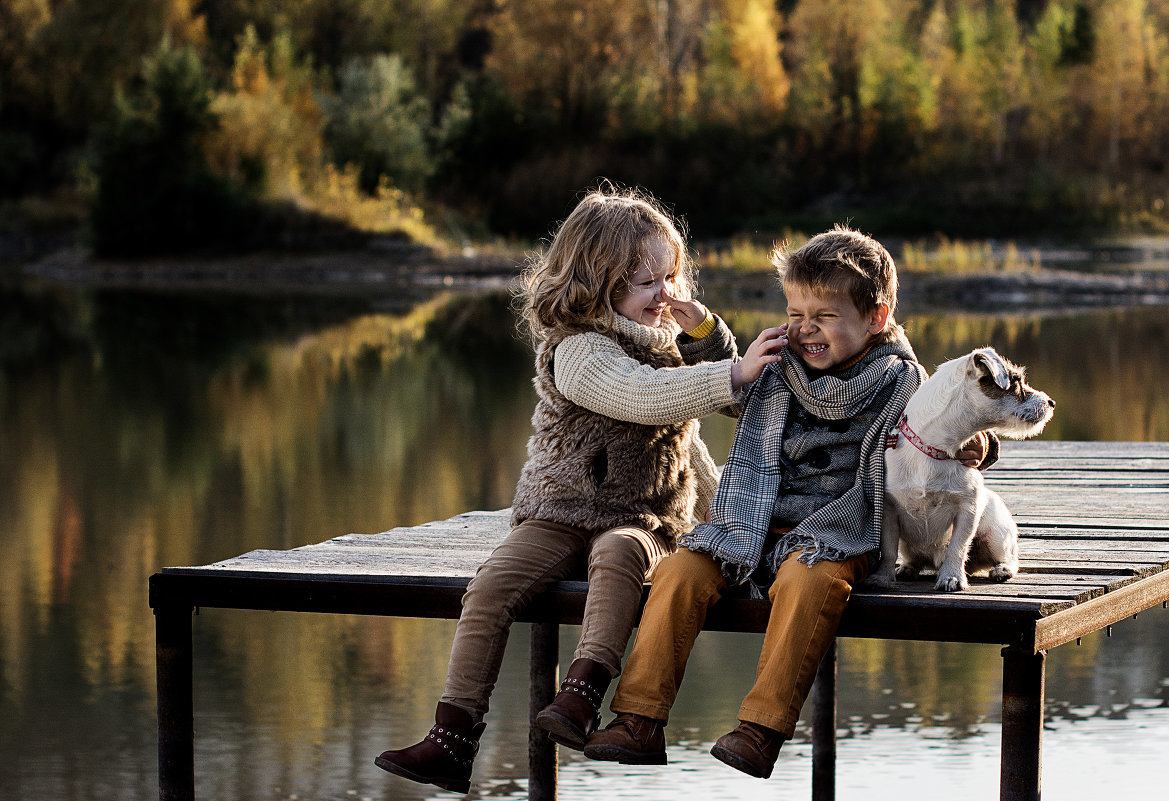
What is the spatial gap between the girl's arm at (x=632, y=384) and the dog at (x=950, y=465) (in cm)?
41

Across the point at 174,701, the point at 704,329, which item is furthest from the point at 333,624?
the point at 704,329

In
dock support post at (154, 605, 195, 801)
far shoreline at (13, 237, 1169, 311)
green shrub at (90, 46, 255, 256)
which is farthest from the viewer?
green shrub at (90, 46, 255, 256)

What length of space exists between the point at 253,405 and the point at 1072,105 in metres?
28.2

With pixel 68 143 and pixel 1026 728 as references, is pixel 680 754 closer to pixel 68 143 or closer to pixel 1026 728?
pixel 1026 728

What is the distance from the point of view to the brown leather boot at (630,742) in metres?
3.38

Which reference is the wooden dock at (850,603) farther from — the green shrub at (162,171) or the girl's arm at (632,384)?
the green shrub at (162,171)

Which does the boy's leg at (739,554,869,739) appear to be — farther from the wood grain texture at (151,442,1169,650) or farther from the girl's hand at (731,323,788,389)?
the girl's hand at (731,323,788,389)

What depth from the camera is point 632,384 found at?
12.6 feet

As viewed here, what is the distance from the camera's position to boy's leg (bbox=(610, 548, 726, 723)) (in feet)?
11.4

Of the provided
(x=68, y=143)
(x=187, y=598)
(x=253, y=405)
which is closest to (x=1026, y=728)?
(x=187, y=598)

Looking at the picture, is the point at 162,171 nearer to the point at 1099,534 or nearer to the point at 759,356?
the point at 1099,534

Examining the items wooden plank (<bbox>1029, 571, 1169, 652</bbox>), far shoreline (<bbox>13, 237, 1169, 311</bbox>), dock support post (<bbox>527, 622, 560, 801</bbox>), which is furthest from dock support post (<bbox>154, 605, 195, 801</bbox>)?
far shoreline (<bbox>13, 237, 1169, 311</bbox>)

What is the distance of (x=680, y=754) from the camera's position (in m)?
5.63

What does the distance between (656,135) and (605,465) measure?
36.7 m
